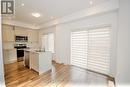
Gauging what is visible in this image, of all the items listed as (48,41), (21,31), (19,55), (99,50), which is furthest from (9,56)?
(99,50)

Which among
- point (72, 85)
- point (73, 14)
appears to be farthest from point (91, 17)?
point (72, 85)

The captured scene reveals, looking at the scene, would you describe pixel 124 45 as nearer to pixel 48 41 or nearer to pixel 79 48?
pixel 79 48

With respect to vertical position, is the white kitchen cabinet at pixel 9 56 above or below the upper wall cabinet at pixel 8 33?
below

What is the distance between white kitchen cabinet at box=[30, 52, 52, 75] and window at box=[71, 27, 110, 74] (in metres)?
1.43

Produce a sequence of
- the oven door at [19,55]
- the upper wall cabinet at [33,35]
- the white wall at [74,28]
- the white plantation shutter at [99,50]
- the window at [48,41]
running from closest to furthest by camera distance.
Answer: the white wall at [74,28] → the white plantation shutter at [99,50] → the oven door at [19,55] → the window at [48,41] → the upper wall cabinet at [33,35]

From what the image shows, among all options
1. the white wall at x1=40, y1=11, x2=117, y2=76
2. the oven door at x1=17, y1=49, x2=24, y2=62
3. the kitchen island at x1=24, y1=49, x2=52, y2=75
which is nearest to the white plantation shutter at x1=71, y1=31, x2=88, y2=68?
the white wall at x1=40, y1=11, x2=117, y2=76

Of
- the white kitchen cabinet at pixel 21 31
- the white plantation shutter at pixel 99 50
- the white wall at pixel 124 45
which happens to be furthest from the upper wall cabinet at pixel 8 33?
the white wall at pixel 124 45

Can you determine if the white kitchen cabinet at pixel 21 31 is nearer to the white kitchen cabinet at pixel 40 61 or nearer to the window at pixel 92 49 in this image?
the white kitchen cabinet at pixel 40 61

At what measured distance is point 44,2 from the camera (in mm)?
3416

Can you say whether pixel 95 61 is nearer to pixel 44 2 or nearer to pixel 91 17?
pixel 91 17

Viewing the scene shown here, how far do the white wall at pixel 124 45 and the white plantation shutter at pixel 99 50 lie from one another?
1051 millimetres

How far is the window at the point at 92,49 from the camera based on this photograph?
368 centimetres

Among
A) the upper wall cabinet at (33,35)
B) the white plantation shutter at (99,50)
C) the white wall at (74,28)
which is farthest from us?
the upper wall cabinet at (33,35)

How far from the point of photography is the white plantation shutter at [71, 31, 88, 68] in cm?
450
